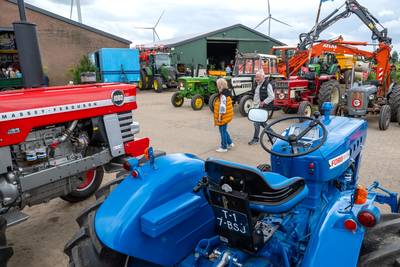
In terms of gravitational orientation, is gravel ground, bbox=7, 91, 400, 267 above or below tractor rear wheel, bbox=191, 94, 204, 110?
below

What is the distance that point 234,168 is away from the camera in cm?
147

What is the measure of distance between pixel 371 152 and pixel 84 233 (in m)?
5.23

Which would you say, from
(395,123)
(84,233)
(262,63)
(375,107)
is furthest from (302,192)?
→ (262,63)

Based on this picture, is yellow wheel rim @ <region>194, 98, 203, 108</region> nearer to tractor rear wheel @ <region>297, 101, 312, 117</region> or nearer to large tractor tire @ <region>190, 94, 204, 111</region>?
large tractor tire @ <region>190, 94, 204, 111</region>

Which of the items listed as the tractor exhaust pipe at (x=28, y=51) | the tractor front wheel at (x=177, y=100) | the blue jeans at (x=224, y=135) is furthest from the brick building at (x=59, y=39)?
the tractor exhaust pipe at (x=28, y=51)

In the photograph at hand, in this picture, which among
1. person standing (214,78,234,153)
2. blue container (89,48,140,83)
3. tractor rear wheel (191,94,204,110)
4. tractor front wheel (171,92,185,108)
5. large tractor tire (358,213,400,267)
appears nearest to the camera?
large tractor tire (358,213,400,267)

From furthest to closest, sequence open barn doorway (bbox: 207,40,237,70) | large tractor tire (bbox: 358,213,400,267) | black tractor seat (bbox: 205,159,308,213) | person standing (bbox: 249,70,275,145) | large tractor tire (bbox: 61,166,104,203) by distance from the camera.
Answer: open barn doorway (bbox: 207,40,237,70), person standing (bbox: 249,70,275,145), large tractor tire (bbox: 61,166,104,203), large tractor tire (bbox: 358,213,400,267), black tractor seat (bbox: 205,159,308,213)

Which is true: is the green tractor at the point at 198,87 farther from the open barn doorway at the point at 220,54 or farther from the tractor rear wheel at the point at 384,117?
the open barn doorway at the point at 220,54

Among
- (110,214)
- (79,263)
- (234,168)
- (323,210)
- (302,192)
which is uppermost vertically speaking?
(234,168)

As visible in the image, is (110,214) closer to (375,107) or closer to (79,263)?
(79,263)

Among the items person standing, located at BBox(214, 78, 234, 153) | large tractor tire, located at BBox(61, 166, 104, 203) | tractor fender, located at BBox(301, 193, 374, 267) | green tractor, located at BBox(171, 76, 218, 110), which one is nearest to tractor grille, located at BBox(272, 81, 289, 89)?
green tractor, located at BBox(171, 76, 218, 110)

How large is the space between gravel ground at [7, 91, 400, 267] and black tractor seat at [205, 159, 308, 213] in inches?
77.4

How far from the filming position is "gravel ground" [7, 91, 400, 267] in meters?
3.06

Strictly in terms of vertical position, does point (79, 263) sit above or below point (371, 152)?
above
